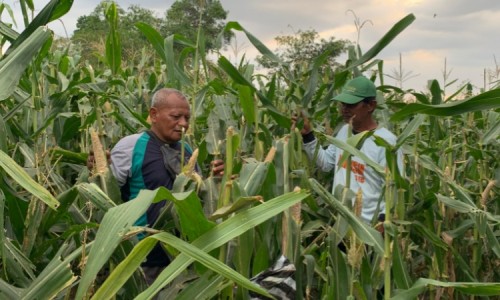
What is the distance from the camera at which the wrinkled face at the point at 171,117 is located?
2.89 meters

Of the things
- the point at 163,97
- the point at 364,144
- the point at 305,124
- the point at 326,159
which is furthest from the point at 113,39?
the point at 364,144

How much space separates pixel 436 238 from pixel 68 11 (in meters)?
1.66

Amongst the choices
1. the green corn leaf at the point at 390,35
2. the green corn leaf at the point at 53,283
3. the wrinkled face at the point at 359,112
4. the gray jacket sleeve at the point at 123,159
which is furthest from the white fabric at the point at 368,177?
the green corn leaf at the point at 53,283

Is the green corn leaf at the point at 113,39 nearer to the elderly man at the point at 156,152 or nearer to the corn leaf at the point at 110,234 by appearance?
the elderly man at the point at 156,152

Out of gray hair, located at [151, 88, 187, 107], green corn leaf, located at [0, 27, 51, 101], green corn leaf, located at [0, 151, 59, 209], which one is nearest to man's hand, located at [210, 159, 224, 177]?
gray hair, located at [151, 88, 187, 107]

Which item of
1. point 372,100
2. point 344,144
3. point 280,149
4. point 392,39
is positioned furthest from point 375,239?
point 372,100

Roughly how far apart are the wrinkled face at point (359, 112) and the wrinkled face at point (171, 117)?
956 mm

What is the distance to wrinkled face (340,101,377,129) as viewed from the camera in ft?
11.4

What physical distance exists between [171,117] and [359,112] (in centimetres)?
109

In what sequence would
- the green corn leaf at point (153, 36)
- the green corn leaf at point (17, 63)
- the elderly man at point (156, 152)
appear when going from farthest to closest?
1. the green corn leaf at point (153, 36)
2. the elderly man at point (156, 152)
3. the green corn leaf at point (17, 63)

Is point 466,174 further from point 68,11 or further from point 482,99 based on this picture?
point 68,11

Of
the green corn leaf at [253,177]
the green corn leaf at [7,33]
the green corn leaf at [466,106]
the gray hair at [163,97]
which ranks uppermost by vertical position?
the green corn leaf at [7,33]

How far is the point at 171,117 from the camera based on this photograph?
2.89 m

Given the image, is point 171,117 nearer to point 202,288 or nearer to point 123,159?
point 123,159
